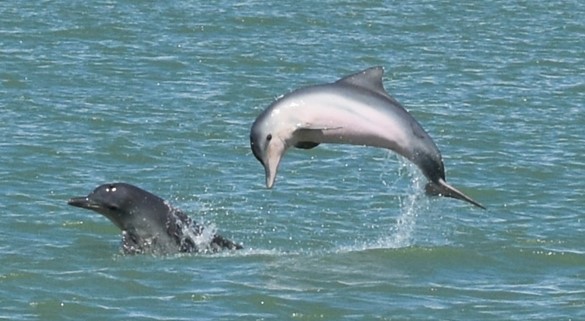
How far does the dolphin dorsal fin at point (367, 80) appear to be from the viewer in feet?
50.8

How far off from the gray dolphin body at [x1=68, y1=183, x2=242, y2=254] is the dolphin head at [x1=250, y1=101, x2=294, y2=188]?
2.94m

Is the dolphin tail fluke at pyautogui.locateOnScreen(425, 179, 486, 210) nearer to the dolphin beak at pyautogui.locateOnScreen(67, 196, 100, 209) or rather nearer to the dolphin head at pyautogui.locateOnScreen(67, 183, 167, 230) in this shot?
the dolphin head at pyautogui.locateOnScreen(67, 183, 167, 230)

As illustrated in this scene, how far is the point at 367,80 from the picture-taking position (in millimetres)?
15570

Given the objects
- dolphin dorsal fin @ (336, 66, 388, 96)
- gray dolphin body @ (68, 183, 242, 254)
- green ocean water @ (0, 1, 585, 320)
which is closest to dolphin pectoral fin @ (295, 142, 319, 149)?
dolphin dorsal fin @ (336, 66, 388, 96)

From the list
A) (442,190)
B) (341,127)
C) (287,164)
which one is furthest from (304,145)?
(287,164)

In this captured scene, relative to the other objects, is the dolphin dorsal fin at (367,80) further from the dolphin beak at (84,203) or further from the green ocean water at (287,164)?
the dolphin beak at (84,203)

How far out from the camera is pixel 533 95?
29.1 meters

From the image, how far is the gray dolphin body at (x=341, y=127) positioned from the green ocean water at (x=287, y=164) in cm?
126

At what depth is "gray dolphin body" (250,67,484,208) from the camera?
1504 centimetres

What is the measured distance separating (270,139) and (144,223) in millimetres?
3184

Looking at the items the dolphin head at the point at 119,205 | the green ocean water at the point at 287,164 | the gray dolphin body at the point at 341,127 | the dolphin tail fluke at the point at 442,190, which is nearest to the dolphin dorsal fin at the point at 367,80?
the gray dolphin body at the point at 341,127

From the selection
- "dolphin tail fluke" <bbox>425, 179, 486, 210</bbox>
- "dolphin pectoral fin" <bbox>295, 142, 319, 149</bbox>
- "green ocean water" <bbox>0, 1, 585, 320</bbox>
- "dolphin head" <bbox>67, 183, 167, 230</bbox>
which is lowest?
"green ocean water" <bbox>0, 1, 585, 320</bbox>

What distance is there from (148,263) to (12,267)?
125cm

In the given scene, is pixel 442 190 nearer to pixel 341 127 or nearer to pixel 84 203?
pixel 341 127
